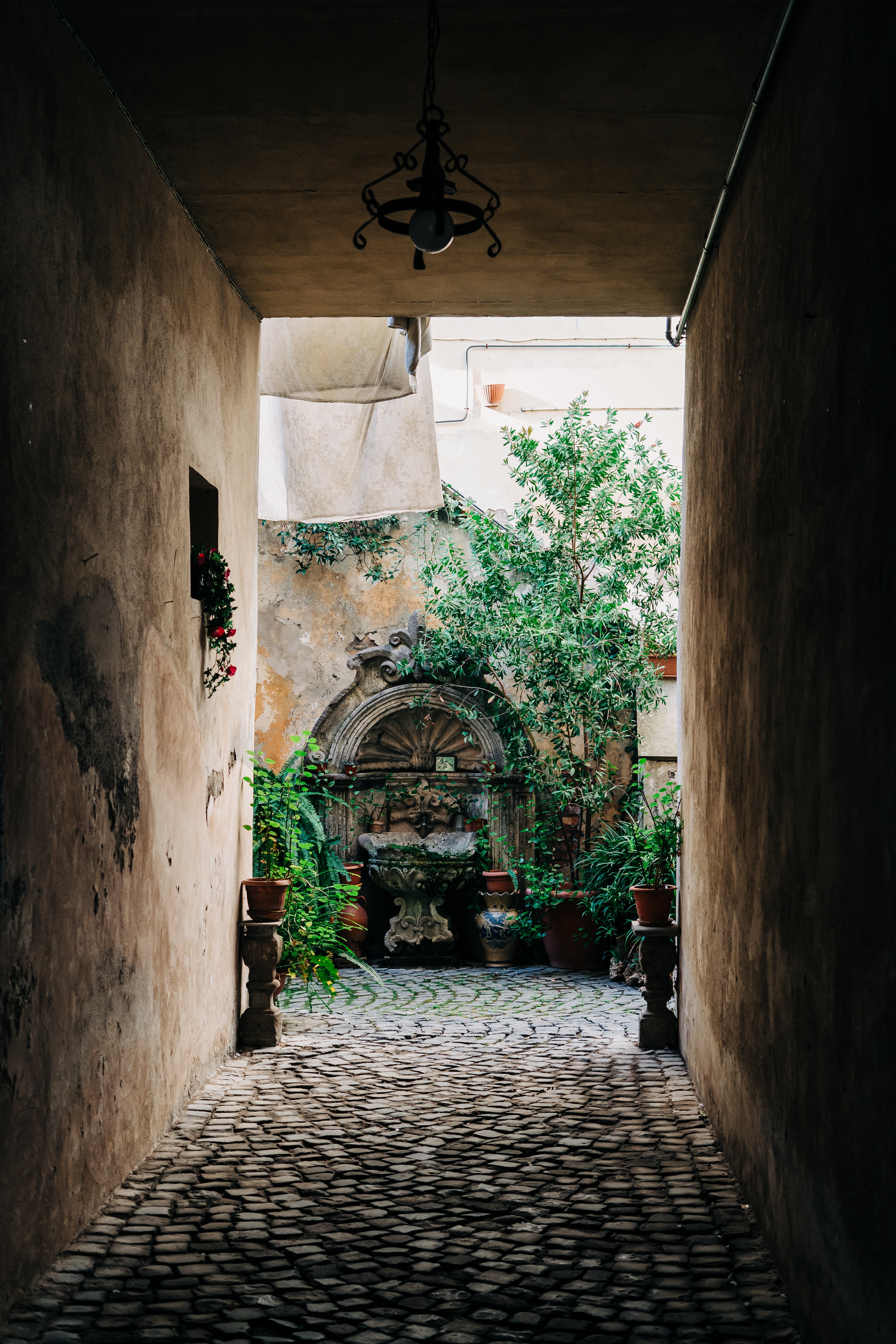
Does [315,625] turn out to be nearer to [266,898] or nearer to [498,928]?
[498,928]

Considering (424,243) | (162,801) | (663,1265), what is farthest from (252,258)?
(663,1265)

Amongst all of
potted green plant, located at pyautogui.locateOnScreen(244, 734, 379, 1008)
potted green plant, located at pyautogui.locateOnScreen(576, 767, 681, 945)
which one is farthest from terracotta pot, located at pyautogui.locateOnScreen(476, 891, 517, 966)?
potted green plant, located at pyautogui.locateOnScreen(244, 734, 379, 1008)

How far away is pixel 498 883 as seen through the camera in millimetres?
10055

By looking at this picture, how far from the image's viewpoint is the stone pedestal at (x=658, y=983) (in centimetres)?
668

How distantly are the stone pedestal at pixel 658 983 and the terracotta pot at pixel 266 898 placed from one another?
1.95 m

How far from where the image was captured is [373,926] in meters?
10.4

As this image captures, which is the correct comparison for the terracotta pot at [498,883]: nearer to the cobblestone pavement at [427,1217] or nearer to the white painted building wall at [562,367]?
the cobblestone pavement at [427,1217]

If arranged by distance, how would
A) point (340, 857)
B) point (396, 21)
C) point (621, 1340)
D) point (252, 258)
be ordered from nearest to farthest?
point (621, 1340) < point (396, 21) < point (252, 258) < point (340, 857)

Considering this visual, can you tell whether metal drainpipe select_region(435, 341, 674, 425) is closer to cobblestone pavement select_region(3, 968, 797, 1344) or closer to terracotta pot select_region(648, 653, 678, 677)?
terracotta pot select_region(648, 653, 678, 677)

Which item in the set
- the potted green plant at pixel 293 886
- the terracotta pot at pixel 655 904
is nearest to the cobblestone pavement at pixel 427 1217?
the potted green plant at pixel 293 886

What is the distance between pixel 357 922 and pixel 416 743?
66.4 inches

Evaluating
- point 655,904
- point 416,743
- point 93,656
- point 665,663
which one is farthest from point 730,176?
point 416,743

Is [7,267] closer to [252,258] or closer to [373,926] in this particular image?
[252,258]

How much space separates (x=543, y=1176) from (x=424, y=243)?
333 cm
